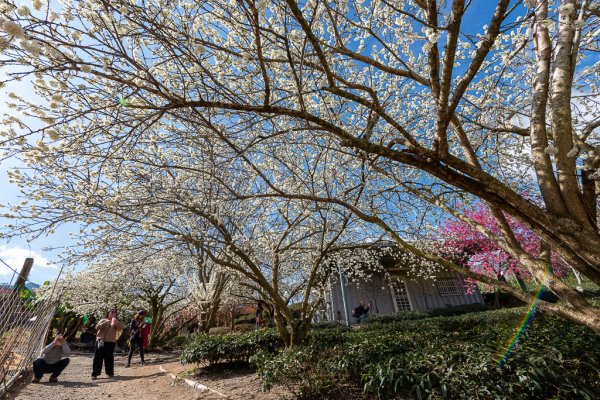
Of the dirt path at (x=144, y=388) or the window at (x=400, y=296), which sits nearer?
the dirt path at (x=144, y=388)

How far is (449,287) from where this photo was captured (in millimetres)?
17656

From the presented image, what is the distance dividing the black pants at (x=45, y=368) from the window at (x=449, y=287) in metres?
17.1

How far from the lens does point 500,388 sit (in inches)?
114

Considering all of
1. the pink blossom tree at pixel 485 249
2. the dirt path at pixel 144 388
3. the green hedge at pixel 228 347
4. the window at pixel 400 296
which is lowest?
the dirt path at pixel 144 388

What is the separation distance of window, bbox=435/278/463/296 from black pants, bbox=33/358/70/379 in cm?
1708

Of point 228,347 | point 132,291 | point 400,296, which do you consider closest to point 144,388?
point 228,347

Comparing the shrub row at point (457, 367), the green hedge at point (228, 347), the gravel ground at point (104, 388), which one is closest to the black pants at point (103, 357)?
the gravel ground at point (104, 388)

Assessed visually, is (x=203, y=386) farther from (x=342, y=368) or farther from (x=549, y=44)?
(x=549, y=44)

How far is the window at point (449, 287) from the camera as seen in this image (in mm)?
17359

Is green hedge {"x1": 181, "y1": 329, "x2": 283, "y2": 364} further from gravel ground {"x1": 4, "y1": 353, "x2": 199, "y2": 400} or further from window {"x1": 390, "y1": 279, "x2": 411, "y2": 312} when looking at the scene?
window {"x1": 390, "y1": 279, "x2": 411, "y2": 312}

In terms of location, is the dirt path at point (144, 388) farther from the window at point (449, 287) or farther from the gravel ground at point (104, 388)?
the window at point (449, 287)

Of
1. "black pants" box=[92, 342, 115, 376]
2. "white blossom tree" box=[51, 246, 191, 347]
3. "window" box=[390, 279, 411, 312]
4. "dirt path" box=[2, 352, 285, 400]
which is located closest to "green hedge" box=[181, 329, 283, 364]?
"dirt path" box=[2, 352, 285, 400]

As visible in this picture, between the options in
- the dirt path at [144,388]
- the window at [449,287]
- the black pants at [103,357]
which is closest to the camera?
the dirt path at [144,388]

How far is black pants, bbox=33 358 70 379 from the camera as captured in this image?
21.6 feet
